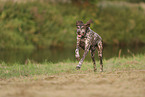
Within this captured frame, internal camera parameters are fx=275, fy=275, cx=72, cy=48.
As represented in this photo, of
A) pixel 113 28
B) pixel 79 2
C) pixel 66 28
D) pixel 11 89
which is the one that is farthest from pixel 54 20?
pixel 11 89

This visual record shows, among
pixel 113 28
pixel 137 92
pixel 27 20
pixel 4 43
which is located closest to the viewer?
pixel 137 92

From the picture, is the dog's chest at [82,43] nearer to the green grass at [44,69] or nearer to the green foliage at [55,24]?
the green grass at [44,69]

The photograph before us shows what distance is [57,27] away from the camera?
2198 cm

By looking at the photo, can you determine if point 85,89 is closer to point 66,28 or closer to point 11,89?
point 11,89

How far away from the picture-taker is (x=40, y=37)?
20.8 meters

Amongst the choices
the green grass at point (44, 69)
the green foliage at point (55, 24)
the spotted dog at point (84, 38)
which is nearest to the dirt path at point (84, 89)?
the spotted dog at point (84, 38)

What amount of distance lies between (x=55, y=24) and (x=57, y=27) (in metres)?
0.30

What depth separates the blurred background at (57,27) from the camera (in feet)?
60.8

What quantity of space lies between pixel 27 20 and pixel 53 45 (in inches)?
108

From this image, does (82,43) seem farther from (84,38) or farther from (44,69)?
(44,69)

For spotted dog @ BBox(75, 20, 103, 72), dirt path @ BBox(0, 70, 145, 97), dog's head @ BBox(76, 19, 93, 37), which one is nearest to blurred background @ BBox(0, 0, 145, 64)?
spotted dog @ BBox(75, 20, 103, 72)

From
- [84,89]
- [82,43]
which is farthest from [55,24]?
[84,89]

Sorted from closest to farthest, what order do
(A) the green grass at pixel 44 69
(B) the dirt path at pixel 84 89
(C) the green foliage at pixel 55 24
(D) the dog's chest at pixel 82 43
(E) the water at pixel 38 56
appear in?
(B) the dirt path at pixel 84 89
(D) the dog's chest at pixel 82 43
(A) the green grass at pixel 44 69
(E) the water at pixel 38 56
(C) the green foliage at pixel 55 24

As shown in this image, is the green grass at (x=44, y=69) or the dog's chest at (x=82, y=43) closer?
the dog's chest at (x=82, y=43)
